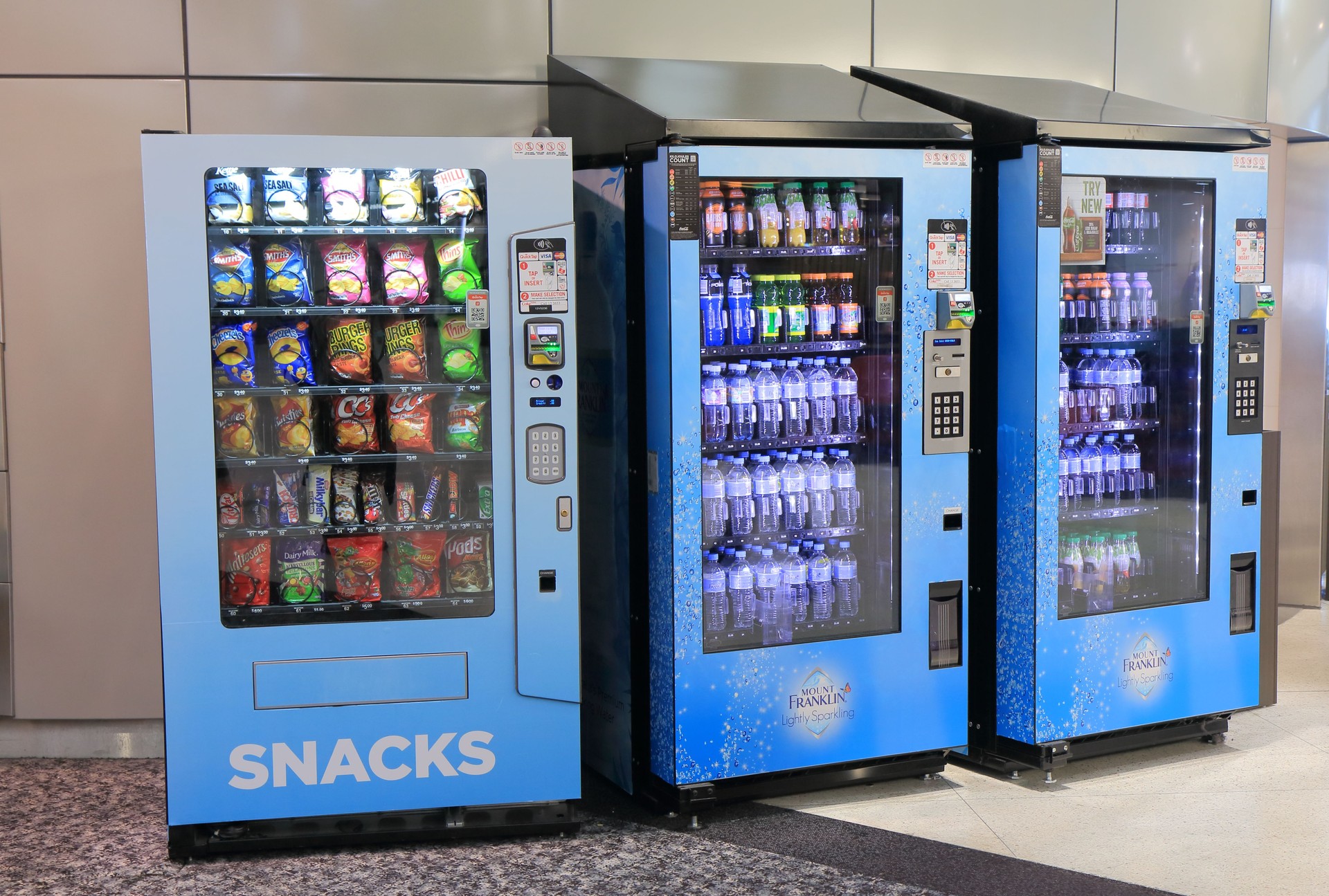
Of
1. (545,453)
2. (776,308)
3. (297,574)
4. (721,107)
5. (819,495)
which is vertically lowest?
(297,574)

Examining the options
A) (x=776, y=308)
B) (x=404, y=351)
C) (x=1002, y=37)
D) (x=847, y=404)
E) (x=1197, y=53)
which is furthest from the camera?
(x=1197, y=53)

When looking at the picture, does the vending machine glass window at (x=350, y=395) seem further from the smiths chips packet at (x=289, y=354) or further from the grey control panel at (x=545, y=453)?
the grey control panel at (x=545, y=453)

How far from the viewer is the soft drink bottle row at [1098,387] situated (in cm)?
447

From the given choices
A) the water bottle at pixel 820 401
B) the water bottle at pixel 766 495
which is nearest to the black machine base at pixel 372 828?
the water bottle at pixel 766 495

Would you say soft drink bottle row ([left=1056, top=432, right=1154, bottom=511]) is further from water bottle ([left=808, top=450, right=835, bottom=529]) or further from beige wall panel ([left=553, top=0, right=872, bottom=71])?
beige wall panel ([left=553, top=0, right=872, bottom=71])

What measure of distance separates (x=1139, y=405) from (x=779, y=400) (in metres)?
1.49

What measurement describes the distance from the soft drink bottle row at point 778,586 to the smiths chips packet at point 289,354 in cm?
142

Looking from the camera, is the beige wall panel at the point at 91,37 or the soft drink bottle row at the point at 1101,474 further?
the soft drink bottle row at the point at 1101,474

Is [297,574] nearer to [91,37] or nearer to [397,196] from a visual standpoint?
[397,196]

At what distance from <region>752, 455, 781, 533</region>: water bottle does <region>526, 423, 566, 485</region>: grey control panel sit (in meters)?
0.74

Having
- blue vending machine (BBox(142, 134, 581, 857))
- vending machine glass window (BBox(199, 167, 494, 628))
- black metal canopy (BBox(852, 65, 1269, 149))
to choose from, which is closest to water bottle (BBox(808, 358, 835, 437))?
blue vending machine (BBox(142, 134, 581, 857))

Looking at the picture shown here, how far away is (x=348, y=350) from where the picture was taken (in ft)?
12.3

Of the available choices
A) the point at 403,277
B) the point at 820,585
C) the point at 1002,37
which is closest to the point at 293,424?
the point at 403,277

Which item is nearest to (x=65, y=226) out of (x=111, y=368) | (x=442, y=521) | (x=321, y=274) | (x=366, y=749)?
(x=111, y=368)
